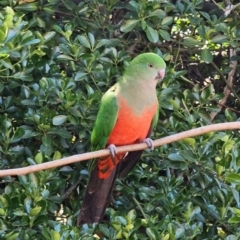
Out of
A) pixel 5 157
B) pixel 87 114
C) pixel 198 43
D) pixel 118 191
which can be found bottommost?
pixel 118 191

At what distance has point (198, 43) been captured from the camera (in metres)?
2.47

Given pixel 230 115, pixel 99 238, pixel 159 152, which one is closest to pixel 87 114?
pixel 159 152

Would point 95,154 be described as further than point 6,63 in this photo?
No

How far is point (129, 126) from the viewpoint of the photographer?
229 cm

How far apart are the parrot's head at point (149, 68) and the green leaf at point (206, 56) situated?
23 cm

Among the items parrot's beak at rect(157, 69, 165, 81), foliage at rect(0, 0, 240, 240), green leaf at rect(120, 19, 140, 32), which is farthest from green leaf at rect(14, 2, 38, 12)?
parrot's beak at rect(157, 69, 165, 81)

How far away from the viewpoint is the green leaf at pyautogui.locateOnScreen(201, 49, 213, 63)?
2449 millimetres

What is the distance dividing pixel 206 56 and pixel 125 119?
0.47m

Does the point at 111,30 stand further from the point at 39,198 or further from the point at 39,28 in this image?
the point at 39,198

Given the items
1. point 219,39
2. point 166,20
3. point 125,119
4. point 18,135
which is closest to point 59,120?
point 18,135

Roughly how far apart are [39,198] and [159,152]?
1.82 ft

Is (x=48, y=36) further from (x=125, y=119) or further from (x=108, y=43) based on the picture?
(x=125, y=119)

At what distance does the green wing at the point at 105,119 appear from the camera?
2.22m

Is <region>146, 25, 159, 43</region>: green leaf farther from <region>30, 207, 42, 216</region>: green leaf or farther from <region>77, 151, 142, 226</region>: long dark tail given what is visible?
<region>30, 207, 42, 216</region>: green leaf
